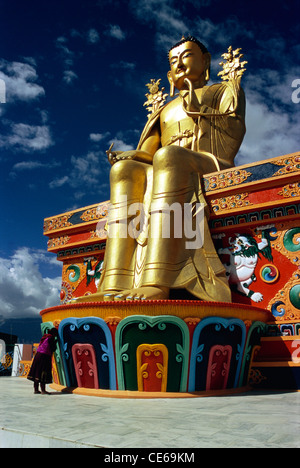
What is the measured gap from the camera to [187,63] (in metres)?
7.54

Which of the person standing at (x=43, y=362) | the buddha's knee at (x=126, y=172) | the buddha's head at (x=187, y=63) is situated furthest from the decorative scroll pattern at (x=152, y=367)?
the buddha's head at (x=187, y=63)

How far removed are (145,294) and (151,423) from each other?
6.21 feet

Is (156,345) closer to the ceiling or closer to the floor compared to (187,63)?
closer to the floor

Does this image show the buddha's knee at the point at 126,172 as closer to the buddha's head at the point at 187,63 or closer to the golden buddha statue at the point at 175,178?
the golden buddha statue at the point at 175,178

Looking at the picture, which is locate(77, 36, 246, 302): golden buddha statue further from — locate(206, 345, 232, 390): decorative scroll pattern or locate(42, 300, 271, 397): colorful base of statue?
locate(206, 345, 232, 390): decorative scroll pattern

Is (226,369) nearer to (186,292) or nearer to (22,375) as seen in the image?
(186,292)

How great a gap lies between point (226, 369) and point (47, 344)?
1.95m

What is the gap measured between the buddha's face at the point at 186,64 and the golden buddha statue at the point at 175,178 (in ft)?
0.06

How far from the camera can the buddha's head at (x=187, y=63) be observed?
7562 millimetres

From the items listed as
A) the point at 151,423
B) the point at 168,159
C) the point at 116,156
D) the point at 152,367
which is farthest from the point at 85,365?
the point at 116,156

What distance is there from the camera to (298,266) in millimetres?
4875

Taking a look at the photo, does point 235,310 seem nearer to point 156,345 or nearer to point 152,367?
point 156,345

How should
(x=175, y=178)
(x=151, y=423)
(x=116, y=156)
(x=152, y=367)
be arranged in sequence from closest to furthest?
(x=151, y=423) → (x=152, y=367) → (x=175, y=178) → (x=116, y=156)

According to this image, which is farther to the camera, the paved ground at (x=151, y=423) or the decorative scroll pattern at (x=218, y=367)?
the decorative scroll pattern at (x=218, y=367)
